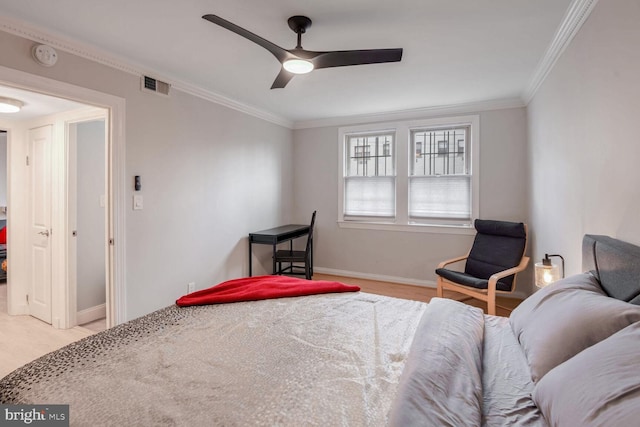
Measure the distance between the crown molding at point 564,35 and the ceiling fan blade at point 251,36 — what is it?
1.78 meters

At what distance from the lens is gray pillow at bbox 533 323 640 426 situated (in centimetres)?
76

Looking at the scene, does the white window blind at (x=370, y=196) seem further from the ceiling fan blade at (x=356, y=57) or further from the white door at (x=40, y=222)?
the white door at (x=40, y=222)

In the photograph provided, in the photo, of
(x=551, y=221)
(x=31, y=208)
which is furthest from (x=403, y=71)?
(x=31, y=208)

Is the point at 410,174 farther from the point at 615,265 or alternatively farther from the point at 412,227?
the point at 615,265

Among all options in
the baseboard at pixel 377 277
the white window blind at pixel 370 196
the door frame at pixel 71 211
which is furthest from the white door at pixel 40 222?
the white window blind at pixel 370 196

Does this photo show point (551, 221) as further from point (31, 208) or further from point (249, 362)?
point (31, 208)

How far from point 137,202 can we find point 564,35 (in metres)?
3.58

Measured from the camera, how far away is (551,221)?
2.78m

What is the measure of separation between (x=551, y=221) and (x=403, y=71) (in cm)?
189

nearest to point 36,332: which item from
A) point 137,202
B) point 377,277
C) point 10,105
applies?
point 137,202

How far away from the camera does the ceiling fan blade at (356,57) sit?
6.63 ft

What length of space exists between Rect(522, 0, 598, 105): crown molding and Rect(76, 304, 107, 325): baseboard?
16.2 feet

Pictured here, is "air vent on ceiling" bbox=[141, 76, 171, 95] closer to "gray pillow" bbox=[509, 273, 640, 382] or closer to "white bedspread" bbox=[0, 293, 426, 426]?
"white bedspread" bbox=[0, 293, 426, 426]


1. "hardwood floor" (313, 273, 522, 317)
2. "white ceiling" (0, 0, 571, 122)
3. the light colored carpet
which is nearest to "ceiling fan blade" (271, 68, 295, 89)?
"white ceiling" (0, 0, 571, 122)
